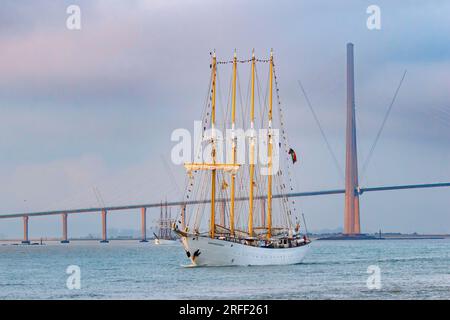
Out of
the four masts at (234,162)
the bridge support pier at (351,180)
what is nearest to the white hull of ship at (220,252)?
the four masts at (234,162)

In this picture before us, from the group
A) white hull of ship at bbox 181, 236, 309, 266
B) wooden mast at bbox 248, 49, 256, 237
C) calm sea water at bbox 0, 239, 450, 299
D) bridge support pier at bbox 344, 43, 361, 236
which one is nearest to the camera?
calm sea water at bbox 0, 239, 450, 299

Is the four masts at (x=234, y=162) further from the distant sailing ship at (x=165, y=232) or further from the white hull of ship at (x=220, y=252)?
the distant sailing ship at (x=165, y=232)

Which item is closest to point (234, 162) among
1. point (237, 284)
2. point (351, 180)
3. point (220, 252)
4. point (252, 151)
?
point (252, 151)

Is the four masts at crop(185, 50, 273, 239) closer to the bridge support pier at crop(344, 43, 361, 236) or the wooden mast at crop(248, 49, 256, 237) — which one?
the wooden mast at crop(248, 49, 256, 237)

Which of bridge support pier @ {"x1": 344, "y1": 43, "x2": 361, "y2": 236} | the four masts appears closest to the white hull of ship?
the four masts

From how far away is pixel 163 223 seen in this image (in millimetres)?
143000

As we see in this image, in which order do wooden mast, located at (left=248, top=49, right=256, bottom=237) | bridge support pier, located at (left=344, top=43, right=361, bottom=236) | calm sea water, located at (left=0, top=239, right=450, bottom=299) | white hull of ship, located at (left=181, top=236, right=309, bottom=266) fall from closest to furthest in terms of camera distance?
calm sea water, located at (left=0, top=239, right=450, bottom=299), white hull of ship, located at (left=181, top=236, right=309, bottom=266), wooden mast, located at (left=248, top=49, right=256, bottom=237), bridge support pier, located at (left=344, top=43, right=361, bottom=236)

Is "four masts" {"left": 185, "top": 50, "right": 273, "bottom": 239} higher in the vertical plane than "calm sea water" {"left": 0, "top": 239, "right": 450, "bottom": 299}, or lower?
higher

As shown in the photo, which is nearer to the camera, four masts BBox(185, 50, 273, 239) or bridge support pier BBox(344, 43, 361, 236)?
four masts BBox(185, 50, 273, 239)

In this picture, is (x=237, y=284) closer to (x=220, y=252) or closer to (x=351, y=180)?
(x=220, y=252)
